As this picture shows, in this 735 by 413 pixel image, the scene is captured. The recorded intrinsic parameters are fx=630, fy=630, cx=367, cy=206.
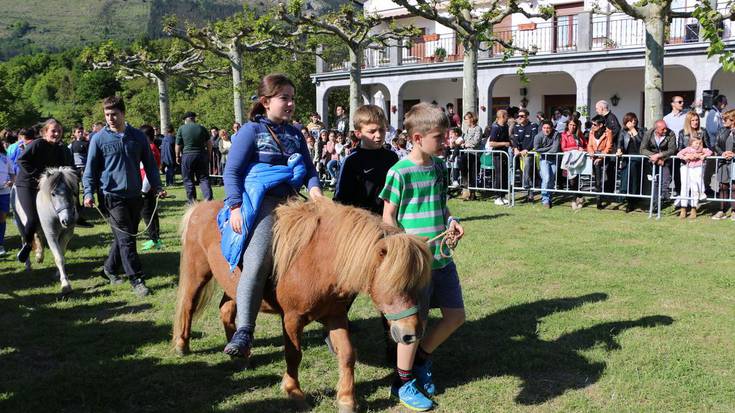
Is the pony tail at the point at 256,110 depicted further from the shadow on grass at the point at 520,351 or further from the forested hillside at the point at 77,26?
the forested hillside at the point at 77,26

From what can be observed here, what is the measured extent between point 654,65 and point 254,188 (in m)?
11.5

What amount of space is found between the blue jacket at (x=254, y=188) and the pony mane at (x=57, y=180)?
13.7 ft

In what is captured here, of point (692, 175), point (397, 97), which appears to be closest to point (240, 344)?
point (692, 175)

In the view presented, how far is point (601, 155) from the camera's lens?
12148 millimetres

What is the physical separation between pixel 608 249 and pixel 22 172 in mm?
7724

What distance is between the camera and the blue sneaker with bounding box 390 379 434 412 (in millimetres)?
3934

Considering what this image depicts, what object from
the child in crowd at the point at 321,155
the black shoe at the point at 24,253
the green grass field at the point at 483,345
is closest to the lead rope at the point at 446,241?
the green grass field at the point at 483,345

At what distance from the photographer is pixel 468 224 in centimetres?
1083

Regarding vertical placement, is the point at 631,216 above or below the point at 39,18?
below

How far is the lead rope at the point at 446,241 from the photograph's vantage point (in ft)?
12.7

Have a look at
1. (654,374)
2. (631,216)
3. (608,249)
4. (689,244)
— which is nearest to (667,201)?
(631,216)

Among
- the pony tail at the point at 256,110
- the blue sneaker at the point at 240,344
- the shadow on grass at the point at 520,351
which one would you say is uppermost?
the pony tail at the point at 256,110

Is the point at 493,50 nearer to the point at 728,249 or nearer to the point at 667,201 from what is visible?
the point at 667,201

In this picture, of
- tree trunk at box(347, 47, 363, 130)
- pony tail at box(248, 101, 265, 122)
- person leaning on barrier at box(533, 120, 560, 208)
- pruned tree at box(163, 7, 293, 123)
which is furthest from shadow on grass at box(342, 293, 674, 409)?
pruned tree at box(163, 7, 293, 123)
